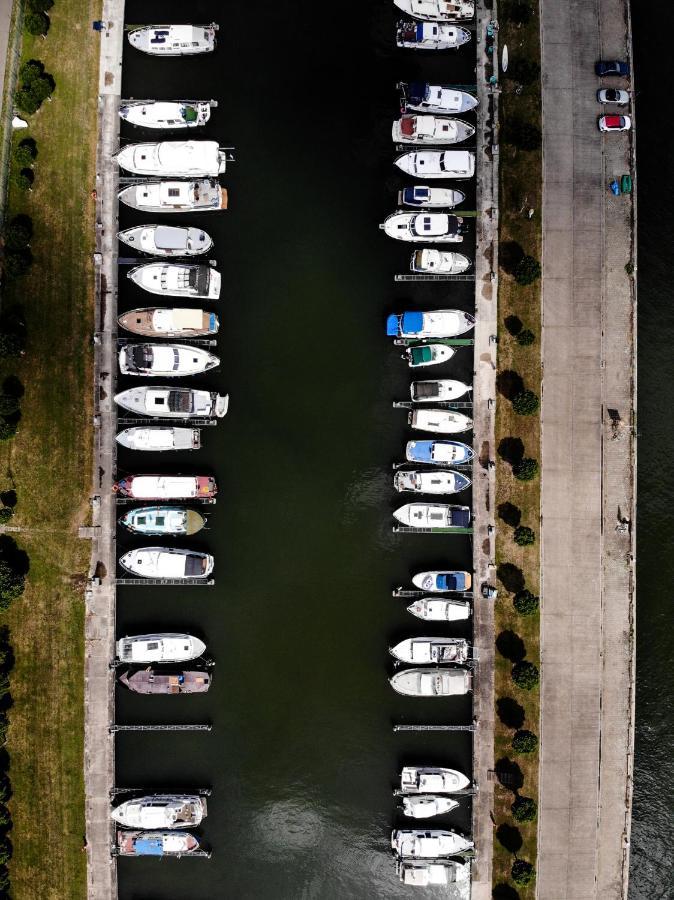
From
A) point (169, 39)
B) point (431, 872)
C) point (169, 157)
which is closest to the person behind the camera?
point (431, 872)

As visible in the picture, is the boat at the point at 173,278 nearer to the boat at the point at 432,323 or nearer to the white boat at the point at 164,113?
the white boat at the point at 164,113

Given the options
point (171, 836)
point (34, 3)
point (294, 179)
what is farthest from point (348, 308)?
point (171, 836)

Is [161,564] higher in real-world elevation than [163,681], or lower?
higher

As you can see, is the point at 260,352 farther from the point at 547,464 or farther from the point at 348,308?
the point at 547,464

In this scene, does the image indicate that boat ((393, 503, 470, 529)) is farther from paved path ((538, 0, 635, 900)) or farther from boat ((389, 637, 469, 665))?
boat ((389, 637, 469, 665))

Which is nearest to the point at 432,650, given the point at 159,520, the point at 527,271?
the point at 159,520

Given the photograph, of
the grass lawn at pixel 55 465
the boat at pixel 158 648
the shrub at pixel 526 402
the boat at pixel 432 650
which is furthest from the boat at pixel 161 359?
the boat at pixel 432 650

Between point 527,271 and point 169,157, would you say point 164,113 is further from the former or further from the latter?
point 527,271

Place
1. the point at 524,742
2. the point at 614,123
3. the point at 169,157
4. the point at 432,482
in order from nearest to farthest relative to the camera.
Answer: the point at 524,742 < the point at 169,157 < the point at 432,482 < the point at 614,123
